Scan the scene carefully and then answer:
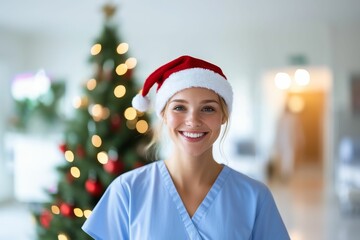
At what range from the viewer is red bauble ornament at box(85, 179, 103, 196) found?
214 cm

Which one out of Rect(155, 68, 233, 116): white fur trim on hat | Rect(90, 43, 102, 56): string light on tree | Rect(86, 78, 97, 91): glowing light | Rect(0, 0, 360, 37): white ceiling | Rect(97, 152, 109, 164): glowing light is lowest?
Rect(97, 152, 109, 164): glowing light

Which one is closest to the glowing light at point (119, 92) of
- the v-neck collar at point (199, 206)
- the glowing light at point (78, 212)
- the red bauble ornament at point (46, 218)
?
the glowing light at point (78, 212)

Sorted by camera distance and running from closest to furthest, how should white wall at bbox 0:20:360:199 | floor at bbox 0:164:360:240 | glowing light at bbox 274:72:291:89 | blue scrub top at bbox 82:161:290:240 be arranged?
blue scrub top at bbox 82:161:290:240, floor at bbox 0:164:360:240, white wall at bbox 0:20:360:199, glowing light at bbox 274:72:291:89

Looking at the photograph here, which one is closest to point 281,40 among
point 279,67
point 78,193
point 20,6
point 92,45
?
point 279,67

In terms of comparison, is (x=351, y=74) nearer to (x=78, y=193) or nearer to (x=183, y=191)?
(x=78, y=193)

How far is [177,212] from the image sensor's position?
1.08 meters

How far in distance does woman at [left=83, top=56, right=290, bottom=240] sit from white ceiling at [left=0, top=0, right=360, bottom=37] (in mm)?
3176

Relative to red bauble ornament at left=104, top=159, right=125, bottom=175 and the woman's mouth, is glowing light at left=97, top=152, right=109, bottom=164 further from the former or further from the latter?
the woman's mouth

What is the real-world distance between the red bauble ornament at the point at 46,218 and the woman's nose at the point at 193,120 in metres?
1.57

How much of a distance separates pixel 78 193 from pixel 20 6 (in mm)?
3009

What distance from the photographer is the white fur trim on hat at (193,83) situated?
43.1 inches

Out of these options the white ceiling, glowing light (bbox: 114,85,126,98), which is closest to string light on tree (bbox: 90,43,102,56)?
glowing light (bbox: 114,85,126,98)

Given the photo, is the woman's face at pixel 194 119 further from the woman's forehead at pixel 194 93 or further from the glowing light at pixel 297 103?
the glowing light at pixel 297 103

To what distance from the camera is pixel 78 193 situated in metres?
2.19
